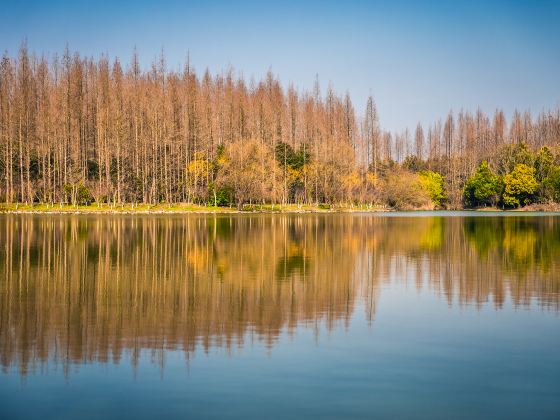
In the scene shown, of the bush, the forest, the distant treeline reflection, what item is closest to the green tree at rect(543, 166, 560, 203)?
the forest

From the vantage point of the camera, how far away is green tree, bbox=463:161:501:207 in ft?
300

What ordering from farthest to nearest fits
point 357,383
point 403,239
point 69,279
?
point 403,239 → point 69,279 → point 357,383

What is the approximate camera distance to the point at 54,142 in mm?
74438

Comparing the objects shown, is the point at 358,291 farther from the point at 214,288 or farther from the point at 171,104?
the point at 171,104

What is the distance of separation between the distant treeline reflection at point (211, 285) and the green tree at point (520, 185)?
6131cm

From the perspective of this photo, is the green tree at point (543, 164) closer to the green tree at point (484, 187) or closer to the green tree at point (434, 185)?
the green tree at point (484, 187)

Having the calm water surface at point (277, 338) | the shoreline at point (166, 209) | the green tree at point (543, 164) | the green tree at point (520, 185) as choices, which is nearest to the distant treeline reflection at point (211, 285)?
the calm water surface at point (277, 338)

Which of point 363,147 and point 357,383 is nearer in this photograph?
point 357,383

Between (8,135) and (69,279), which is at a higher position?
(8,135)

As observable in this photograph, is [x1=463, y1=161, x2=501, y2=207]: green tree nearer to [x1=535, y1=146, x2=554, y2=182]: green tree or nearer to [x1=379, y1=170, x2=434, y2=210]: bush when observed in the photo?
[x1=535, y1=146, x2=554, y2=182]: green tree

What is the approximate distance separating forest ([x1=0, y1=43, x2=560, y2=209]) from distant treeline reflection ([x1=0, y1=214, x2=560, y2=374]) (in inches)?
1754

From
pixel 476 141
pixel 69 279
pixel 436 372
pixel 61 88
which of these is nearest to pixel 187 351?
pixel 436 372

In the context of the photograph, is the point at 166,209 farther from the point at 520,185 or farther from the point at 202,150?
the point at 520,185

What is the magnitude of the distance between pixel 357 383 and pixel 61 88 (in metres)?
77.1
